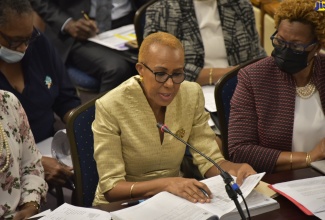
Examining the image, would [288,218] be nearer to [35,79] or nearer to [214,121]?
[214,121]

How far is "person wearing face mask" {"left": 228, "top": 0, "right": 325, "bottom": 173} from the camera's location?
245 cm

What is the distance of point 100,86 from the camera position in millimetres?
3918

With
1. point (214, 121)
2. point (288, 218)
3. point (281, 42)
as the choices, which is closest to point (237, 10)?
point (214, 121)

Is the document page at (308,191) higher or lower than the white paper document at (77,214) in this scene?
lower

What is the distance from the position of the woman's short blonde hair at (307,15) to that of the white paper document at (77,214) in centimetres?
111

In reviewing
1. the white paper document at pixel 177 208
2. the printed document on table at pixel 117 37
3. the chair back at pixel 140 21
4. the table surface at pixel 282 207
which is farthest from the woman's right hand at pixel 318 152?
the printed document on table at pixel 117 37

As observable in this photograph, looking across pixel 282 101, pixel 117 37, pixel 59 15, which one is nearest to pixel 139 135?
pixel 282 101

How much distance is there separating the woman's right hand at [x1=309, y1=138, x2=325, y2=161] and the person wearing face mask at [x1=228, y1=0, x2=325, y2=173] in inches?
1.5

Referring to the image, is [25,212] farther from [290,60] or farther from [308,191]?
[290,60]

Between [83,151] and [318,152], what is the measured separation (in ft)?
2.99

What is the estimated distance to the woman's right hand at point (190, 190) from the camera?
6.50 ft

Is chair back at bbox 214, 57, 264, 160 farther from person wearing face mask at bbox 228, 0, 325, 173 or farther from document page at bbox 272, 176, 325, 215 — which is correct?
document page at bbox 272, 176, 325, 215

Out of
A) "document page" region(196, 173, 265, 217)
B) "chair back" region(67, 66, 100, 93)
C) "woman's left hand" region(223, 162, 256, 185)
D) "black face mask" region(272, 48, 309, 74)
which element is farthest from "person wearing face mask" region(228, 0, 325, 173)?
"chair back" region(67, 66, 100, 93)

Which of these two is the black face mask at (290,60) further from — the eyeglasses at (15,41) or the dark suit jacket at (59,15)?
the dark suit jacket at (59,15)
